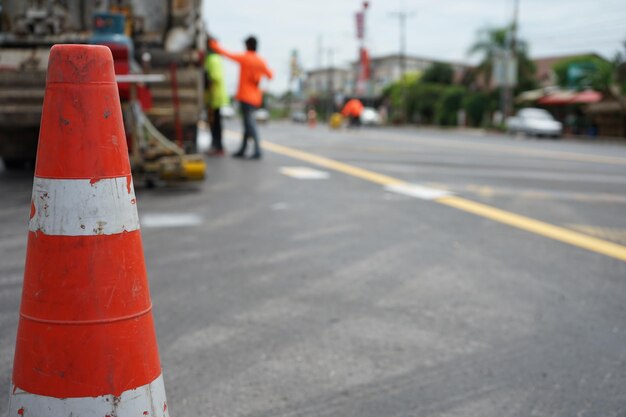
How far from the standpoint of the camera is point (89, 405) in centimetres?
182

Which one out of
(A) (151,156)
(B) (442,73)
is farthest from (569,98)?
(A) (151,156)

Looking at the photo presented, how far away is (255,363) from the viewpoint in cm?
287

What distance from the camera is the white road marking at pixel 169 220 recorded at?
230 inches

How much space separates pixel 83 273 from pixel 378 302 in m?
2.10

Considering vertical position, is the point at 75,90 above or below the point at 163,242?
above

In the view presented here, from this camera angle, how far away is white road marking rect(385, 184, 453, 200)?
7.81 metres

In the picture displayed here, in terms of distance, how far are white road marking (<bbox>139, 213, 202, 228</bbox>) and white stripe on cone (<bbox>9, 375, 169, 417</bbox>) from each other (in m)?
3.94

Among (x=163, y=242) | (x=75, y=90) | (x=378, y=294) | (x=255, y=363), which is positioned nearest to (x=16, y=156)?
(x=163, y=242)

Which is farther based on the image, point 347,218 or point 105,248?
point 347,218

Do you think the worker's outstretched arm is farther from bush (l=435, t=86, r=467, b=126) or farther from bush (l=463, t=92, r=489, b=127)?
bush (l=435, t=86, r=467, b=126)

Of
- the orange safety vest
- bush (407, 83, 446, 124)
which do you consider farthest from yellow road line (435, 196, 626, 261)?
bush (407, 83, 446, 124)

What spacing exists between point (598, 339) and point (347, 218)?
333 cm

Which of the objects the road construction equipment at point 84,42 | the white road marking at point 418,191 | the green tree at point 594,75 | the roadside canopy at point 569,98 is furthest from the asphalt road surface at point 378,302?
the roadside canopy at point 569,98

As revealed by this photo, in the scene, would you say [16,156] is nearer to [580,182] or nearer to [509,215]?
[509,215]
